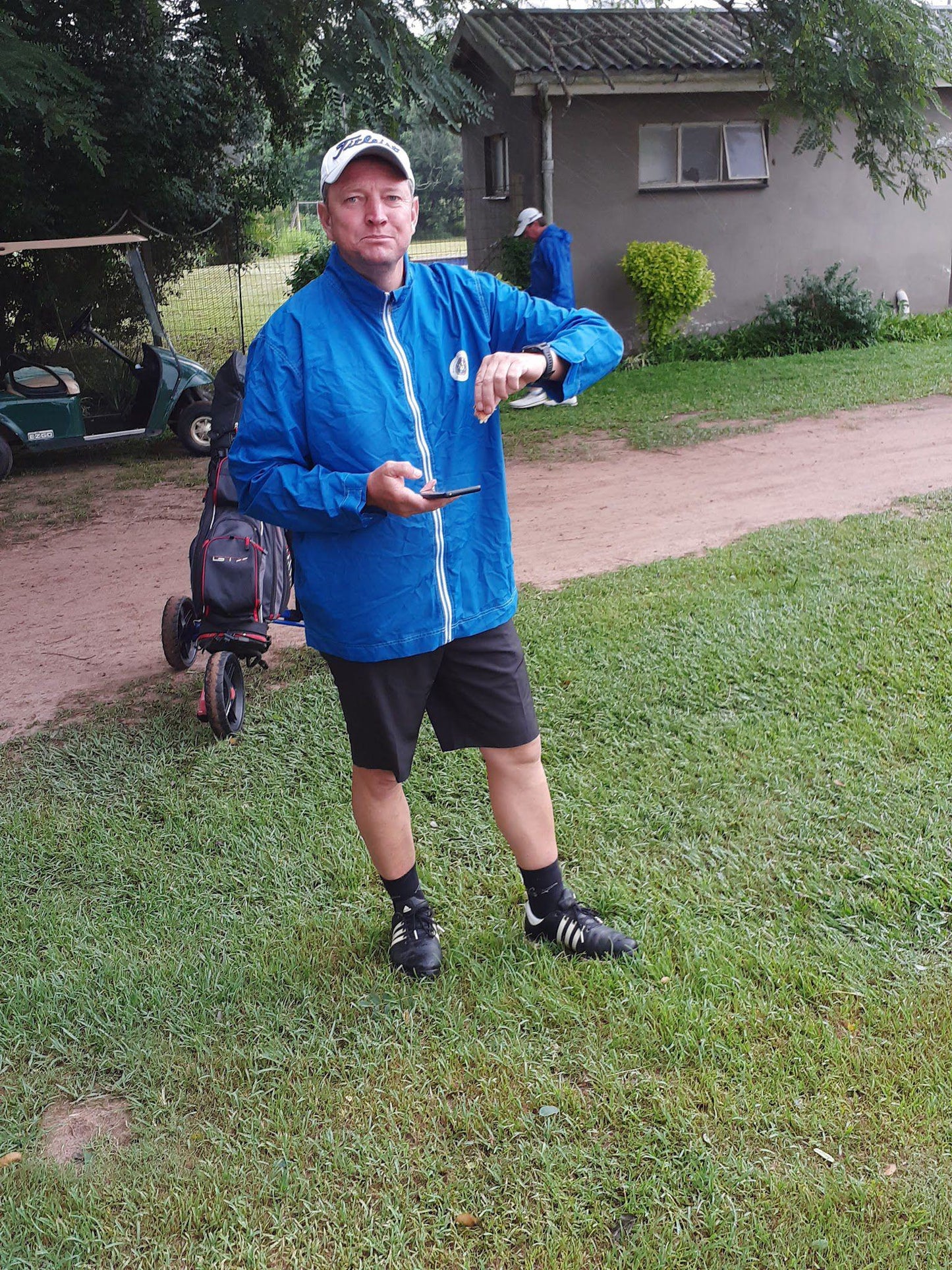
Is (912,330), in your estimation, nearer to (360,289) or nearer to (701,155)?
(701,155)

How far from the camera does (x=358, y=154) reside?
2520 millimetres

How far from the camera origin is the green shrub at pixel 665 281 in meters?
13.8

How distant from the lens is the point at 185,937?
3.28 meters

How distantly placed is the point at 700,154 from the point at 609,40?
1.84 metres

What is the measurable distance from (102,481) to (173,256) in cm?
563

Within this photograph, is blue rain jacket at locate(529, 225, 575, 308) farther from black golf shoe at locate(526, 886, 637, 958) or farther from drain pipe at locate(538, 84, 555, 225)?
black golf shoe at locate(526, 886, 637, 958)

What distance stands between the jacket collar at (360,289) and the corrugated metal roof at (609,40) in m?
11.6

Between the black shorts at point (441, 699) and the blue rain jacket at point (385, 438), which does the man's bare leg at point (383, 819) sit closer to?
the black shorts at point (441, 699)

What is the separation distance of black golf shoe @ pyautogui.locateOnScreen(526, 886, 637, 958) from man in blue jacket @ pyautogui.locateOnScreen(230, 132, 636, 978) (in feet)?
0.98

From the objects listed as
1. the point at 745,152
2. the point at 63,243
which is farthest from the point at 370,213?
the point at 745,152

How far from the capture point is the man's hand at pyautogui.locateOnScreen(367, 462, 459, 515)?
2400mm

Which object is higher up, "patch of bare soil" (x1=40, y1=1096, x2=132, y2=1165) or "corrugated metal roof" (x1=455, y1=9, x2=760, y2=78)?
"corrugated metal roof" (x1=455, y1=9, x2=760, y2=78)

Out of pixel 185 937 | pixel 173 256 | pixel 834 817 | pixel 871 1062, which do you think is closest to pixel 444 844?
pixel 185 937

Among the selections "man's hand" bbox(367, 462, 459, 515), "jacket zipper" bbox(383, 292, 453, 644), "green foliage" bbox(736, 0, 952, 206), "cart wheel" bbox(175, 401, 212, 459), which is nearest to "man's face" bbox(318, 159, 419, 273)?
"jacket zipper" bbox(383, 292, 453, 644)
